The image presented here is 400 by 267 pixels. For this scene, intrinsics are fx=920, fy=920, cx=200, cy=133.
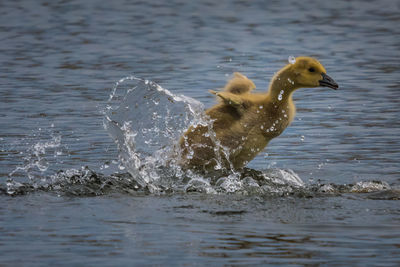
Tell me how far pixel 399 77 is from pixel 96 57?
16.7 feet

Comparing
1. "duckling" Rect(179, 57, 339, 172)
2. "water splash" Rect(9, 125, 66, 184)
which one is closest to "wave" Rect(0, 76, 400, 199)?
"water splash" Rect(9, 125, 66, 184)

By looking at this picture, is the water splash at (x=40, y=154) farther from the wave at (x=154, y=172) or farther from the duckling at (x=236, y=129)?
the duckling at (x=236, y=129)

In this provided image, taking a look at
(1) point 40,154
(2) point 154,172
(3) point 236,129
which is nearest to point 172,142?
(2) point 154,172

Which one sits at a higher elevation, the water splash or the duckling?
the duckling

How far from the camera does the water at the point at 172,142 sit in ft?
20.3

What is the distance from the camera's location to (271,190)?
7953mm

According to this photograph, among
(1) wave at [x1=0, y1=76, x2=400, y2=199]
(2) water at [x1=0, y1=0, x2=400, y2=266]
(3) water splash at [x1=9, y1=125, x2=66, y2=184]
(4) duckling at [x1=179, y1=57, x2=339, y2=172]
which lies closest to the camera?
(2) water at [x1=0, y1=0, x2=400, y2=266]

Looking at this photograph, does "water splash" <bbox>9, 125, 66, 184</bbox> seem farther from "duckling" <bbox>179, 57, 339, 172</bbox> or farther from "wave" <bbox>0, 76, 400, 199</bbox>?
"duckling" <bbox>179, 57, 339, 172</bbox>

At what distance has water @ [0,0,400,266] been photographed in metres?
6.20

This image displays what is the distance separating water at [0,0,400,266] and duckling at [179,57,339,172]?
0.21 m

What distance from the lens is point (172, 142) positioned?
890 cm

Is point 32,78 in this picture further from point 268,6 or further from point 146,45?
point 268,6

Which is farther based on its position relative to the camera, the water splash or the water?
the water splash

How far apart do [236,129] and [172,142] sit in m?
0.67
